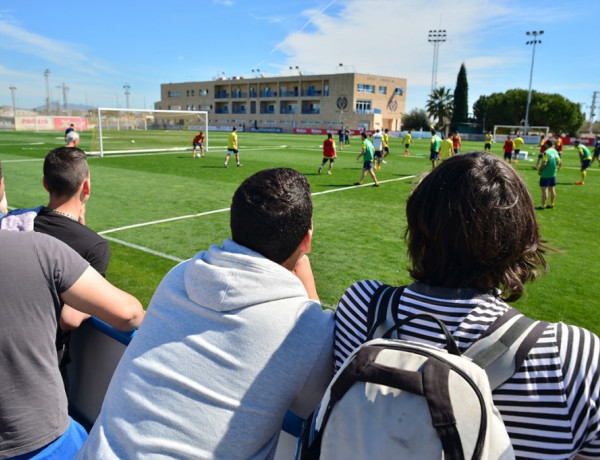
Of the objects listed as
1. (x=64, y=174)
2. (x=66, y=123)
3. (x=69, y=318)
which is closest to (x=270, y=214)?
(x=69, y=318)

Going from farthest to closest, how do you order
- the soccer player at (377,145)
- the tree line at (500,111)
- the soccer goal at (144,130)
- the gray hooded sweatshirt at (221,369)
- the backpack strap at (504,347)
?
1. the tree line at (500,111)
2. the soccer goal at (144,130)
3. the soccer player at (377,145)
4. the gray hooded sweatshirt at (221,369)
5. the backpack strap at (504,347)

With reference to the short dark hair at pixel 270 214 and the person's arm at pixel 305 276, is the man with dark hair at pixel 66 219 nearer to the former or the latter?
the person's arm at pixel 305 276

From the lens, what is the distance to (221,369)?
4.55 ft

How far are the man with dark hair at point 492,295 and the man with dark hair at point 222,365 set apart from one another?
7.1 inches

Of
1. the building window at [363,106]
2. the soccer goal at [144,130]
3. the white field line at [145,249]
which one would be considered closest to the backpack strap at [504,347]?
the white field line at [145,249]

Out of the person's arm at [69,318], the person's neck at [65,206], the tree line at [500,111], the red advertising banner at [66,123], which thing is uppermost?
A: the tree line at [500,111]

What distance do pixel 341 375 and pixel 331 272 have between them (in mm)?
5791

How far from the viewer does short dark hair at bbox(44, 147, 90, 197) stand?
10.6 feet

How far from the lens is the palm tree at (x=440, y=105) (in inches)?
3452

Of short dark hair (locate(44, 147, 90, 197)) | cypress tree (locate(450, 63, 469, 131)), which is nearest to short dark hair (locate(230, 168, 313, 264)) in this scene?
short dark hair (locate(44, 147, 90, 197))

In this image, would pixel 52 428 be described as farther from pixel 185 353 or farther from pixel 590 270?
pixel 590 270

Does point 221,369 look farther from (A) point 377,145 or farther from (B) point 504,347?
(A) point 377,145

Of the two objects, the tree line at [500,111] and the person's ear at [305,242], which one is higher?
the tree line at [500,111]

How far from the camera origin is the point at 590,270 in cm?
737
